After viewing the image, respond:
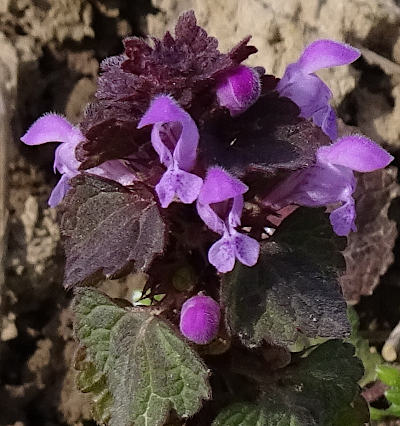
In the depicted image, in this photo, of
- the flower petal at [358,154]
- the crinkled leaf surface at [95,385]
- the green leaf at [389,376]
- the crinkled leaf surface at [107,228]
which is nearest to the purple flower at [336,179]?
the flower petal at [358,154]

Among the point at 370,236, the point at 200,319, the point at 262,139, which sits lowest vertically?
the point at 370,236

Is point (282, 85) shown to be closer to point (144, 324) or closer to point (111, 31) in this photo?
point (144, 324)

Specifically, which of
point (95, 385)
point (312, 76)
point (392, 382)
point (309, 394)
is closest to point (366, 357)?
point (392, 382)

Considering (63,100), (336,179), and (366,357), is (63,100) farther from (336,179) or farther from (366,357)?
(336,179)

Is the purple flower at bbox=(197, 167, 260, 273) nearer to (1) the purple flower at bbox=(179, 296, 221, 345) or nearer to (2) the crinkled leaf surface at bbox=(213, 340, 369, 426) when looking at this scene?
(1) the purple flower at bbox=(179, 296, 221, 345)

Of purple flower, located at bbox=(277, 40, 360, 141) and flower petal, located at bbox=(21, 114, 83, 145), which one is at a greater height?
purple flower, located at bbox=(277, 40, 360, 141)

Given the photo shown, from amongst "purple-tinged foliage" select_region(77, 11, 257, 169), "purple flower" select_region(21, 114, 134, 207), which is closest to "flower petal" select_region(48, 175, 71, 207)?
"purple flower" select_region(21, 114, 134, 207)
